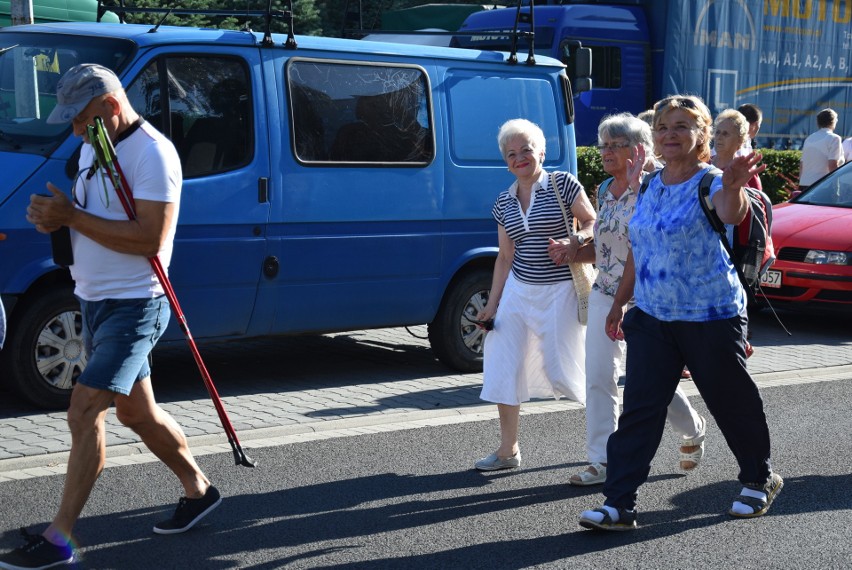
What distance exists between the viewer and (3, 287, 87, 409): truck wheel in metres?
7.14

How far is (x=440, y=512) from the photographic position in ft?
18.4

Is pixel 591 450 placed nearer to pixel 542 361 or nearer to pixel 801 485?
pixel 542 361

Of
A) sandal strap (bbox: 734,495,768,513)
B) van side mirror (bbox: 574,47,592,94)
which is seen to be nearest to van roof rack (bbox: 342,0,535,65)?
van side mirror (bbox: 574,47,592,94)

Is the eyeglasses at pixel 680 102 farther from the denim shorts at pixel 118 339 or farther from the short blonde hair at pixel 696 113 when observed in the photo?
the denim shorts at pixel 118 339

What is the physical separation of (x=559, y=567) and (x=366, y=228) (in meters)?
3.85

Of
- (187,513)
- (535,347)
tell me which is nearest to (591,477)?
(535,347)

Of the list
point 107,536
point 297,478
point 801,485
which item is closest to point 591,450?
point 801,485

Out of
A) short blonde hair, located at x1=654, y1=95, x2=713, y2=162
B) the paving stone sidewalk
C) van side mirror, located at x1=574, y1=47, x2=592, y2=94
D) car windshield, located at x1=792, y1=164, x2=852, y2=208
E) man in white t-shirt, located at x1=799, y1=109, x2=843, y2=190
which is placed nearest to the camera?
short blonde hair, located at x1=654, y1=95, x2=713, y2=162

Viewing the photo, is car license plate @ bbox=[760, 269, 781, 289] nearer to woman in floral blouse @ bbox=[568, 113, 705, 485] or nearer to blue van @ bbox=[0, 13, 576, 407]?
blue van @ bbox=[0, 13, 576, 407]

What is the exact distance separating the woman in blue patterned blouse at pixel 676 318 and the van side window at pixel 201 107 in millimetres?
3183

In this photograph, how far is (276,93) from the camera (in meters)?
7.93

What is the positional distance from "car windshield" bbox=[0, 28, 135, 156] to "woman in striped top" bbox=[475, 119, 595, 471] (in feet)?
8.57

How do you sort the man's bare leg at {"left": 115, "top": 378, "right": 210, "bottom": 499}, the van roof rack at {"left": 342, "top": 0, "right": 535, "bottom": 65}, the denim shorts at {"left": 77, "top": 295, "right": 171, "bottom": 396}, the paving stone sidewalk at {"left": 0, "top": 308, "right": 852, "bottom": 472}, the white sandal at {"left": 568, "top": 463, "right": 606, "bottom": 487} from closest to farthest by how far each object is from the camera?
the denim shorts at {"left": 77, "top": 295, "right": 171, "bottom": 396}, the man's bare leg at {"left": 115, "top": 378, "right": 210, "bottom": 499}, the white sandal at {"left": 568, "top": 463, "right": 606, "bottom": 487}, the paving stone sidewalk at {"left": 0, "top": 308, "right": 852, "bottom": 472}, the van roof rack at {"left": 342, "top": 0, "right": 535, "bottom": 65}

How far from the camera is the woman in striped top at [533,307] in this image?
623cm
